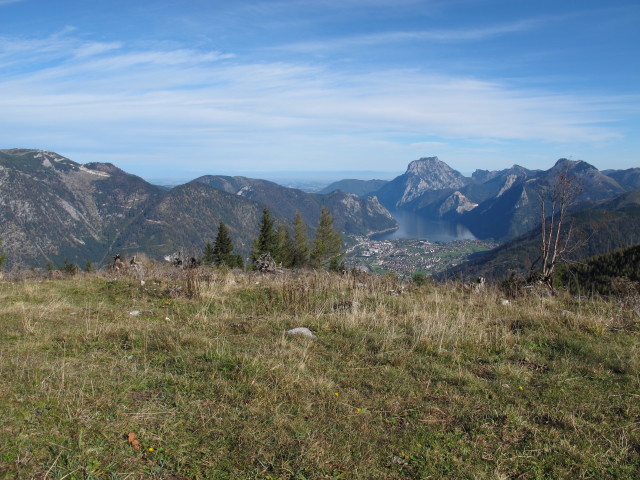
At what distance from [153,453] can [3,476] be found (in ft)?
3.14

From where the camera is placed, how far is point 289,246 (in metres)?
61.2

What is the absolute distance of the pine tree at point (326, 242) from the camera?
5503 cm

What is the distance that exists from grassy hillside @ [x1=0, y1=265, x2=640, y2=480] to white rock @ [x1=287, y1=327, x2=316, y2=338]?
0.63 ft

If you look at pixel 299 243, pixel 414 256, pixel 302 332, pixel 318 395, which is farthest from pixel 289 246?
pixel 414 256

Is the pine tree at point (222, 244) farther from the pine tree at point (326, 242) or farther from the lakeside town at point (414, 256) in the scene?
the lakeside town at point (414, 256)

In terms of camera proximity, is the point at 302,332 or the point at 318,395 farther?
the point at 302,332

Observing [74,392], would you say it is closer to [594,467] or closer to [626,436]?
[594,467]

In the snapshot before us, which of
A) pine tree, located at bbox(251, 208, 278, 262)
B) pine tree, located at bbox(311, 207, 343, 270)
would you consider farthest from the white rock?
pine tree, located at bbox(311, 207, 343, 270)

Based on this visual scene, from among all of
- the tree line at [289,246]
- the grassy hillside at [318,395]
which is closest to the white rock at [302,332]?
the grassy hillside at [318,395]

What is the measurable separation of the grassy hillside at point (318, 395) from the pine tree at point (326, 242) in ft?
155

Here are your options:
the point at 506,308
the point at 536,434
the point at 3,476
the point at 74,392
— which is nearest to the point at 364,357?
the point at 536,434

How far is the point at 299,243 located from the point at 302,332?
55.0m

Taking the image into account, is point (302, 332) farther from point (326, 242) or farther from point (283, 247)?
point (283, 247)

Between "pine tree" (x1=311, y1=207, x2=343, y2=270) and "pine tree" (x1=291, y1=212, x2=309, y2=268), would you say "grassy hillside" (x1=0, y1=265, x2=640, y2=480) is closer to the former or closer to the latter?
"pine tree" (x1=311, y1=207, x2=343, y2=270)
